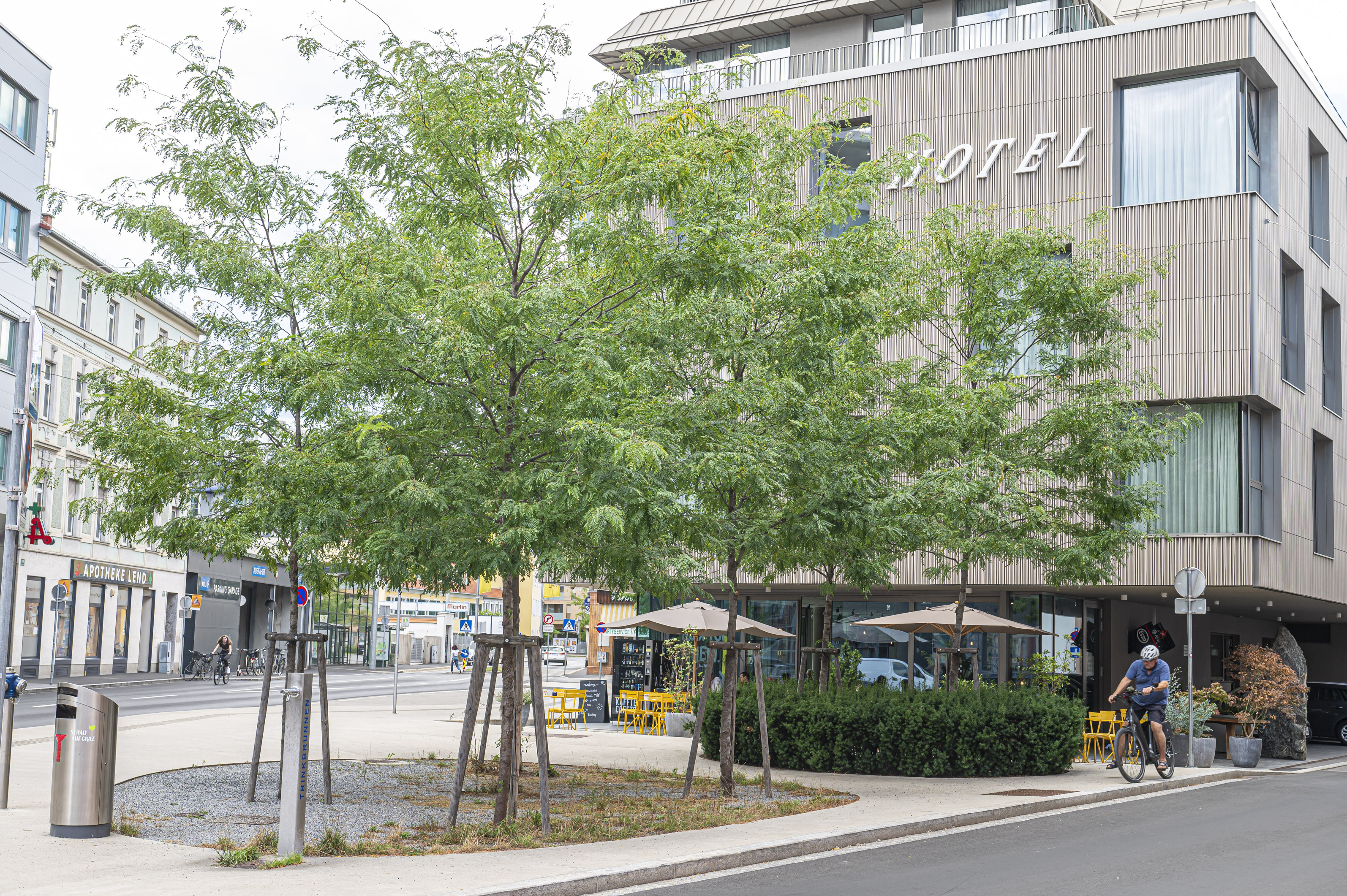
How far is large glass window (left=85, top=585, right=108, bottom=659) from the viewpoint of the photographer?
4566cm

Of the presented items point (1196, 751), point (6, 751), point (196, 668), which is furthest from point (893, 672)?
point (196, 668)

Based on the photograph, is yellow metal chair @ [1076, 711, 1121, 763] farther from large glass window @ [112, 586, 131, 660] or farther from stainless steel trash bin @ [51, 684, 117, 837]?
large glass window @ [112, 586, 131, 660]

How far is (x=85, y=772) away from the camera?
9.67 meters

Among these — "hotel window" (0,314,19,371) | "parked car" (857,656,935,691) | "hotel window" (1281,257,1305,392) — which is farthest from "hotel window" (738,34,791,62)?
"hotel window" (0,314,19,371)

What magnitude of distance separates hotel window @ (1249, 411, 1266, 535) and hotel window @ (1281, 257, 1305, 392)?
208cm

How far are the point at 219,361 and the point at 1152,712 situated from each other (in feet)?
44.9

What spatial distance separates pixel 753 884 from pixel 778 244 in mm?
8092

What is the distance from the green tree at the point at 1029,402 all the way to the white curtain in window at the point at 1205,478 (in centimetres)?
542

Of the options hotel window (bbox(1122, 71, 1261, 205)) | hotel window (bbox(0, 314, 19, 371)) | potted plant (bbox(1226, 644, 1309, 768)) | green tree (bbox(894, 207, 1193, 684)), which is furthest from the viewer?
hotel window (bbox(0, 314, 19, 371))

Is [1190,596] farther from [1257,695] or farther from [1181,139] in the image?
[1181,139]

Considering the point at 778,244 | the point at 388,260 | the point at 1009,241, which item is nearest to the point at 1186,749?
the point at 1009,241

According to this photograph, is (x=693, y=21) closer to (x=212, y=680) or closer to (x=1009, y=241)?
(x=1009, y=241)

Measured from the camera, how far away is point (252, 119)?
13.5m

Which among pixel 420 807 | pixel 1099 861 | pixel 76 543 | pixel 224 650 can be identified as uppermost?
pixel 76 543
